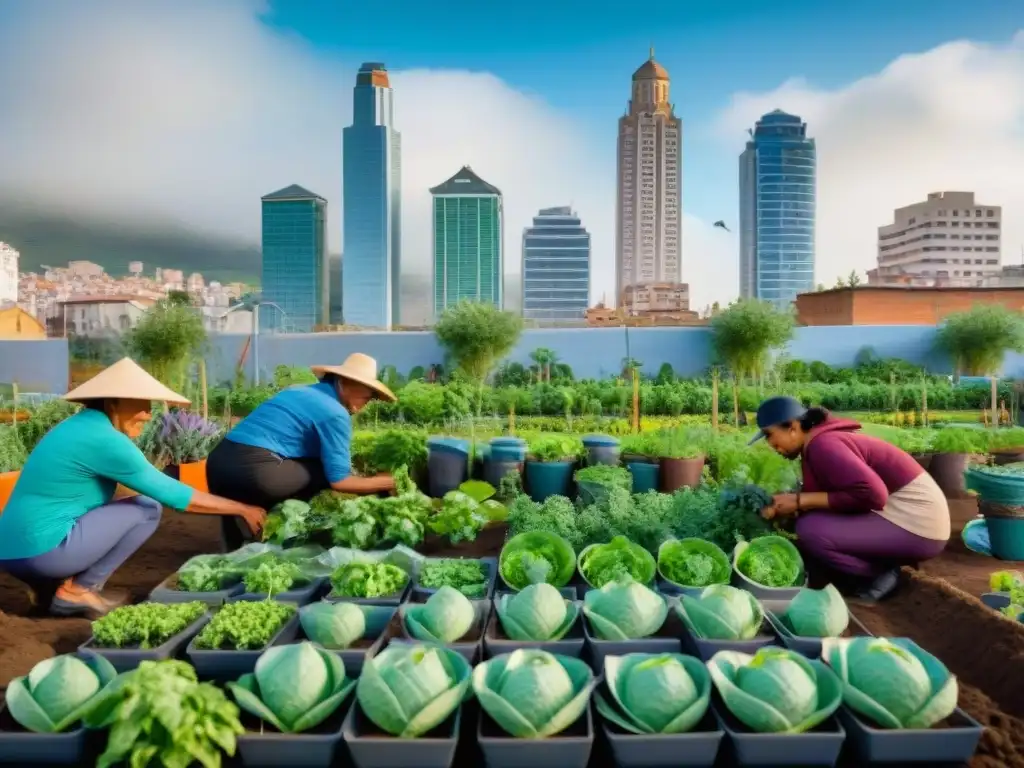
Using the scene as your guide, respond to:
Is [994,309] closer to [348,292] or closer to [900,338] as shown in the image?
[900,338]

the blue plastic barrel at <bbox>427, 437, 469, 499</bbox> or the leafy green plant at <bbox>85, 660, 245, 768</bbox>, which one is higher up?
the blue plastic barrel at <bbox>427, 437, 469, 499</bbox>

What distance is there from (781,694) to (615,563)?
1.19 meters

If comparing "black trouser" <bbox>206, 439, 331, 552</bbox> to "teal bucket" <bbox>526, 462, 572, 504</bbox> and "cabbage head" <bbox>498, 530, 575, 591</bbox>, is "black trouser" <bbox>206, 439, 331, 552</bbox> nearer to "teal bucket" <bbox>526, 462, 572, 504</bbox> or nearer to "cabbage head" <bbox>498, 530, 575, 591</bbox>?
"cabbage head" <bbox>498, 530, 575, 591</bbox>

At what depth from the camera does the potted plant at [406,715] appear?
6.30 feet

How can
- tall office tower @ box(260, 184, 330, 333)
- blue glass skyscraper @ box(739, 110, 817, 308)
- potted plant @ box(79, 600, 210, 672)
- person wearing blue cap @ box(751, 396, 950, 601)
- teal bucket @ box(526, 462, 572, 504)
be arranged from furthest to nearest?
blue glass skyscraper @ box(739, 110, 817, 308) < tall office tower @ box(260, 184, 330, 333) < teal bucket @ box(526, 462, 572, 504) < person wearing blue cap @ box(751, 396, 950, 601) < potted plant @ box(79, 600, 210, 672)

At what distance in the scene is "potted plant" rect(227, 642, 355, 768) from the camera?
195cm

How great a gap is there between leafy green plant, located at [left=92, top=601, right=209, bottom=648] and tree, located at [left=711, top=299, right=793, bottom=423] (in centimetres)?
1884

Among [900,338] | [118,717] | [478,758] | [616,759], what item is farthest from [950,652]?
[900,338]

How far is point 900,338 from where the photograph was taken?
2345cm

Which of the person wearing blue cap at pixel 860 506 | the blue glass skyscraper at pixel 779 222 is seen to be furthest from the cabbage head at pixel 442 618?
the blue glass skyscraper at pixel 779 222

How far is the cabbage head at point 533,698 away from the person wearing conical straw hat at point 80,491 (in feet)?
5.62

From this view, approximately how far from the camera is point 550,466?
534 centimetres

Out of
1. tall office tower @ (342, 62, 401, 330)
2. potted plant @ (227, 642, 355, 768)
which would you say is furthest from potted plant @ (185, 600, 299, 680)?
tall office tower @ (342, 62, 401, 330)

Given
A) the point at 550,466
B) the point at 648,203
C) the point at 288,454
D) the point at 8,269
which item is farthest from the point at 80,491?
the point at 648,203
